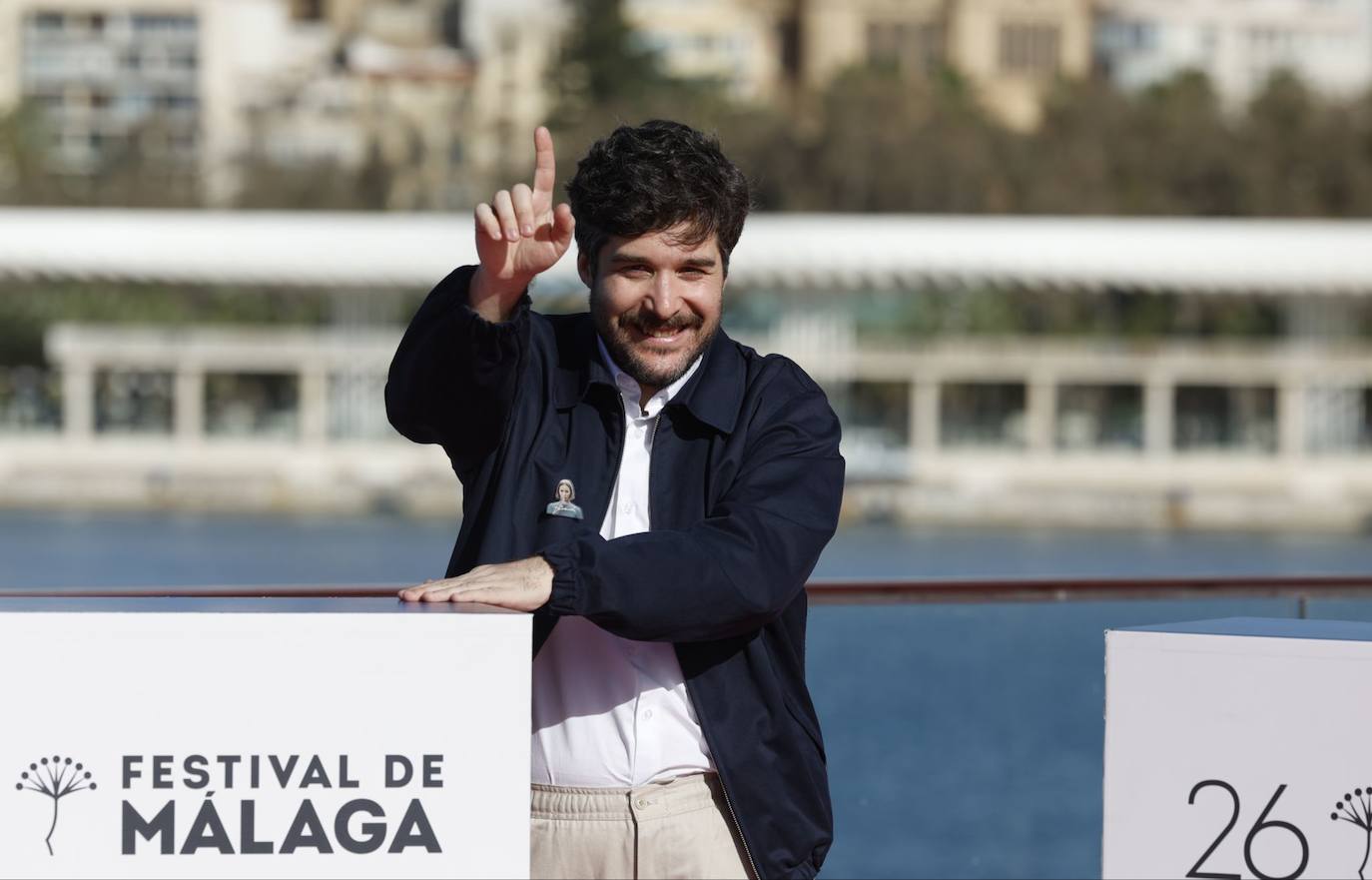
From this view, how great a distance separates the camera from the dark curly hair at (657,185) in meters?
2.30

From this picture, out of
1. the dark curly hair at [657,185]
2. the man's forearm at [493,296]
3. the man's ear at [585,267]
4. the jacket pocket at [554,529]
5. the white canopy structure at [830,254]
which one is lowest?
the jacket pocket at [554,529]

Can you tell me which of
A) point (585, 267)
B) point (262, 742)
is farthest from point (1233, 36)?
point (262, 742)

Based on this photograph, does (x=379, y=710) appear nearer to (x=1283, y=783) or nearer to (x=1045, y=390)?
(x=1283, y=783)

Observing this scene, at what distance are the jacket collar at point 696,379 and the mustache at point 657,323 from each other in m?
0.06

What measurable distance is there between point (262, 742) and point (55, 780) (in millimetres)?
188

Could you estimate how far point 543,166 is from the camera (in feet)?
7.59

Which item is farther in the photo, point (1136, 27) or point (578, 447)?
point (1136, 27)

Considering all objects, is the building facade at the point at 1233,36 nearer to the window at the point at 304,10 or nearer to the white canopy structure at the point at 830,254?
the window at the point at 304,10

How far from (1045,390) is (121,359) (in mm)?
16669

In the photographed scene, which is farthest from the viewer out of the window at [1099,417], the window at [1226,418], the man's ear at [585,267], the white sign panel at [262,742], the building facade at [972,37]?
the building facade at [972,37]

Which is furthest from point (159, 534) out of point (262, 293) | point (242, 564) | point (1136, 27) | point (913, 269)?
point (1136, 27)

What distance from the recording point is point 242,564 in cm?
3209

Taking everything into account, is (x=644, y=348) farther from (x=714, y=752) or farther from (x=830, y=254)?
(x=830, y=254)

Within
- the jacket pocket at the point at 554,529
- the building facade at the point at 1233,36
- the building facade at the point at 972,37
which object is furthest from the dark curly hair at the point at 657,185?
the building facade at the point at 1233,36
